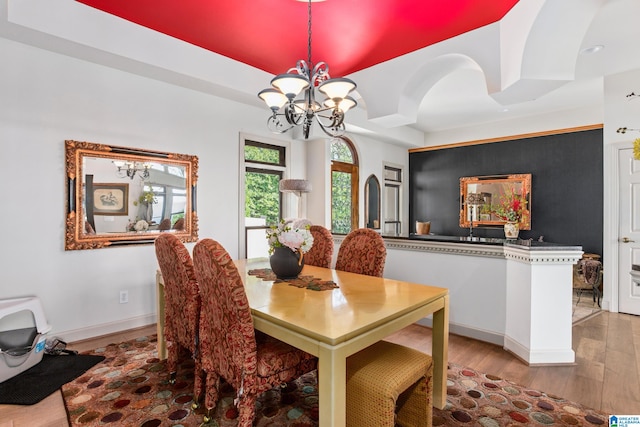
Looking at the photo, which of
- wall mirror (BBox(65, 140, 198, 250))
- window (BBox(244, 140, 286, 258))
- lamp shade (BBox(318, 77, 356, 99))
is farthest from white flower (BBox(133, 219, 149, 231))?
lamp shade (BBox(318, 77, 356, 99))

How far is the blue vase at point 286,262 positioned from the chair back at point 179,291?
1.84 feet

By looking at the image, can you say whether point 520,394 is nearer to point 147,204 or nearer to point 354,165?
point 147,204

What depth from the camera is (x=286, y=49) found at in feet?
11.1

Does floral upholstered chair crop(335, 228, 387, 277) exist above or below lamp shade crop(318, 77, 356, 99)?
below

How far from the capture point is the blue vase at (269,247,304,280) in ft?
7.57

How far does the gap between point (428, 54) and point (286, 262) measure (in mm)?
2491

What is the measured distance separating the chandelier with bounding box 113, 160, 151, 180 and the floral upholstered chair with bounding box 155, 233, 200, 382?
5.00 ft

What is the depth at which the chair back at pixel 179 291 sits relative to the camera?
1.98 meters

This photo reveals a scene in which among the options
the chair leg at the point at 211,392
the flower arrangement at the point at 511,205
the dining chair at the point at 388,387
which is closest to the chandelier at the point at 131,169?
the chair leg at the point at 211,392

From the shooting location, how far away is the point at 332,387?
1.29 m

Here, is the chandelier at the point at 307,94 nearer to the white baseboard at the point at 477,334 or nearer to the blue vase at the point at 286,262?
the blue vase at the point at 286,262

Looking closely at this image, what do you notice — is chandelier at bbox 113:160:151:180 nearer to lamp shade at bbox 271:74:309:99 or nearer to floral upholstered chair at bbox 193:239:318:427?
lamp shade at bbox 271:74:309:99

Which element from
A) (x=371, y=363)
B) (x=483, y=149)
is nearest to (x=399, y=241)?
(x=371, y=363)

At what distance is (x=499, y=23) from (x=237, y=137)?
306 centimetres
